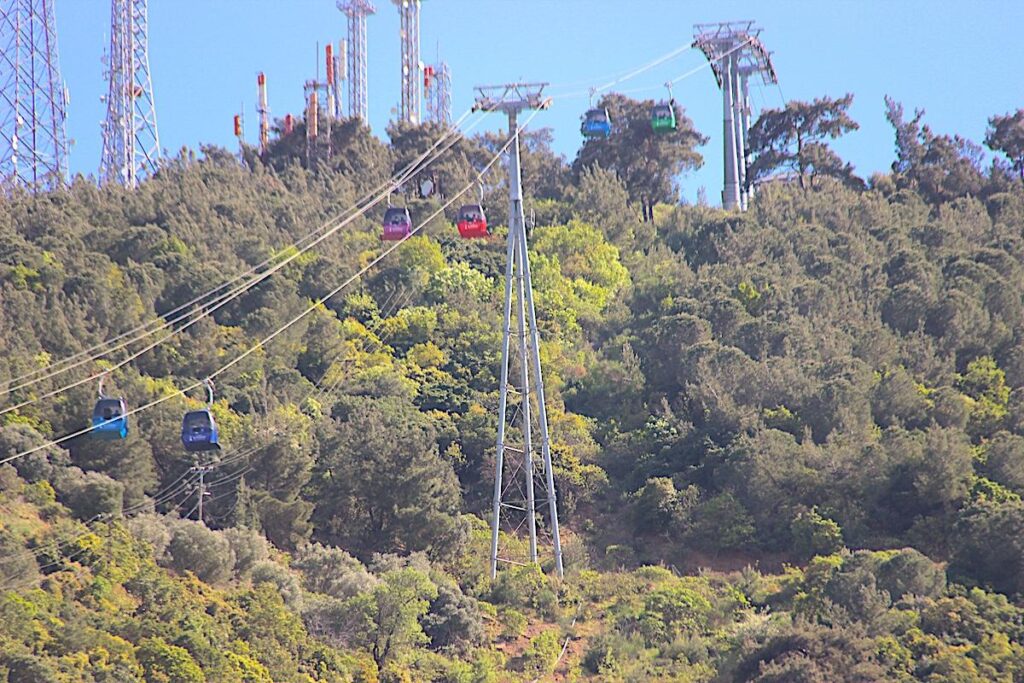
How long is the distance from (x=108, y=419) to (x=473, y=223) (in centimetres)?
1153

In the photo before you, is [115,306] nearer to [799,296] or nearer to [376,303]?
[376,303]

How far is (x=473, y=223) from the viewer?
150 ft

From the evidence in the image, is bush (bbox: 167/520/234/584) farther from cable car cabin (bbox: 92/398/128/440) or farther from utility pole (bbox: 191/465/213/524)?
cable car cabin (bbox: 92/398/128/440)

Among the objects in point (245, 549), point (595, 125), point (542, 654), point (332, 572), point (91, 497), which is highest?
point (595, 125)

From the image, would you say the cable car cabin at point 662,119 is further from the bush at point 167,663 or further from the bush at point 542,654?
the bush at point 167,663

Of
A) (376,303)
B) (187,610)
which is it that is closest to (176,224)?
(376,303)

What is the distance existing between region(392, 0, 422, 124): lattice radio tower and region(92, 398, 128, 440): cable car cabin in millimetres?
47171

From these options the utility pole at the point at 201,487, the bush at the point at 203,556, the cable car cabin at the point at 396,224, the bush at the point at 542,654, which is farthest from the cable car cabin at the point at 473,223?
the utility pole at the point at 201,487

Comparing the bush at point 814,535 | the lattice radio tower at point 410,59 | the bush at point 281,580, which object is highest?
the lattice radio tower at point 410,59

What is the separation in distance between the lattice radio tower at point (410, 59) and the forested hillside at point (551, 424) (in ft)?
17.9

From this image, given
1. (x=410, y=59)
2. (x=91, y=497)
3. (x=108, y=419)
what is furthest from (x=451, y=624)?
(x=410, y=59)

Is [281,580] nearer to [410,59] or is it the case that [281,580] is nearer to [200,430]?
[200,430]

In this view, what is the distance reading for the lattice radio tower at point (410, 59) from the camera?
83.4 meters

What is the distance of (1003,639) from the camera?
1618 inches
